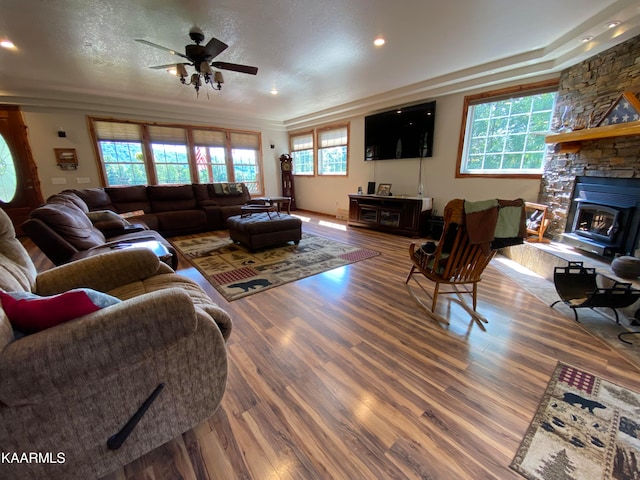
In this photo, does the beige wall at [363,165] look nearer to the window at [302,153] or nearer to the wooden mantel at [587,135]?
the wooden mantel at [587,135]

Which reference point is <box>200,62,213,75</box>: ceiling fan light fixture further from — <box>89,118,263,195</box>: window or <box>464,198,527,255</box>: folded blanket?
<box>89,118,263,195</box>: window

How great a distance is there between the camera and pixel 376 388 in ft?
4.84

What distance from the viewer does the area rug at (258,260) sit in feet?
9.37

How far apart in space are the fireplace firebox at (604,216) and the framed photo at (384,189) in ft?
9.32

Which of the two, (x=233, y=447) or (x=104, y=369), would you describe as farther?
(x=233, y=447)

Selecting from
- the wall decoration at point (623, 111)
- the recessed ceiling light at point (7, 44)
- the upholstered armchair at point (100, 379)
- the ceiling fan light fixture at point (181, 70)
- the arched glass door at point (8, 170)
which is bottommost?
the upholstered armchair at point (100, 379)

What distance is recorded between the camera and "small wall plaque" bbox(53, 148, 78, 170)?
4.98 m

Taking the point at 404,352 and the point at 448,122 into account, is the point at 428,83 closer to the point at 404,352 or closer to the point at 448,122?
the point at 448,122

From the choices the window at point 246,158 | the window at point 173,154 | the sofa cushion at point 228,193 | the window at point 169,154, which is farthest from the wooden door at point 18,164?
the window at point 246,158

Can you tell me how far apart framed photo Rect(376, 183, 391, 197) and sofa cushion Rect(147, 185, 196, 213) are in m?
4.00

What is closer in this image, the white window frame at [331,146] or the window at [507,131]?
the window at [507,131]

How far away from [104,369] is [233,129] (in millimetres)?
7156

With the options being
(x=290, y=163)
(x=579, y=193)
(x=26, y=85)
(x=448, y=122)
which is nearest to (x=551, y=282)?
(x=579, y=193)

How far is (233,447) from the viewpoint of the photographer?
3.84 ft
